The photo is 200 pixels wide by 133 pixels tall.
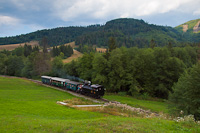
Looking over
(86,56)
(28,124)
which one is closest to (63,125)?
(28,124)

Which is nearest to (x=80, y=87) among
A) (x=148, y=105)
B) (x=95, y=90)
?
(x=95, y=90)

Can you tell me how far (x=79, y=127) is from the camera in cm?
1151

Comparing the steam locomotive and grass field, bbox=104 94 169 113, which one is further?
the steam locomotive

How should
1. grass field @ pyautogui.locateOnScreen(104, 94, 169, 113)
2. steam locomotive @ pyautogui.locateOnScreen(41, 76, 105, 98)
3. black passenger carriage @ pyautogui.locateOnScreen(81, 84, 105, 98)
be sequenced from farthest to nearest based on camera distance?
steam locomotive @ pyautogui.locateOnScreen(41, 76, 105, 98) → black passenger carriage @ pyautogui.locateOnScreen(81, 84, 105, 98) → grass field @ pyautogui.locateOnScreen(104, 94, 169, 113)

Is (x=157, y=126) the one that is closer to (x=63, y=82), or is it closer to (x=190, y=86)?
(x=190, y=86)

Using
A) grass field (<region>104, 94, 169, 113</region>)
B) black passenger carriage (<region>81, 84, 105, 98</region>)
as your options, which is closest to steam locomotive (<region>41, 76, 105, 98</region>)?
black passenger carriage (<region>81, 84, 105, 98</region>)

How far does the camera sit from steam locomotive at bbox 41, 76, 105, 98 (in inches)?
1367

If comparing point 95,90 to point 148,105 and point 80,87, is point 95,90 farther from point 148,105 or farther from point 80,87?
point 148,105

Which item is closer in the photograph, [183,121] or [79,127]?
[79,127]

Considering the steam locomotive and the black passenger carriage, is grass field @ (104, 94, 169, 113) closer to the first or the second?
the black passenger carriage

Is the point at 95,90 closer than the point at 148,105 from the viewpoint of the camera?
No

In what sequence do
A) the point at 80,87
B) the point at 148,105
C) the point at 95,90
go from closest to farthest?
the point at 148,105 → the point at 95,90 → the point at 80,87

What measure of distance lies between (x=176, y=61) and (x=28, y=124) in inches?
1747

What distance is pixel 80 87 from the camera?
129ft
